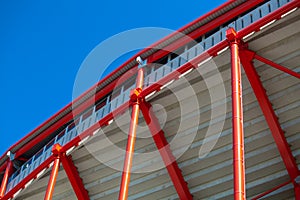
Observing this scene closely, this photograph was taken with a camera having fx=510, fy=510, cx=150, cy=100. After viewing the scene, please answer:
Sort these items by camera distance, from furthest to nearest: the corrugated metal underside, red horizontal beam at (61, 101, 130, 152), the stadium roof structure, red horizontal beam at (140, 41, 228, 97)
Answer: red horizontal beam at (61, 101, 130, 152) → the corrugated metal underside → the stadium roof structure → red horizontal beam at (140, 41, 228, 97)

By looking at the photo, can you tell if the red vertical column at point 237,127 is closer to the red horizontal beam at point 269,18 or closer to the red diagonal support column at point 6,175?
the red horizontal beam at point 269,18

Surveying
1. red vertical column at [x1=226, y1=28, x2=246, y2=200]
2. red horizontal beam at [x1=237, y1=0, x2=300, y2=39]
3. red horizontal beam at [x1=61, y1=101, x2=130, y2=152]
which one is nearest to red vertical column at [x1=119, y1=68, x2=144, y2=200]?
red horizontal beam at [x1=61, y1=101, x2=130, y2=152]

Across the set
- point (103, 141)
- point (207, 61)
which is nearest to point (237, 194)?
point (207, 61)

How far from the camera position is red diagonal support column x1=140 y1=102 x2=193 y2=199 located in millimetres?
17250

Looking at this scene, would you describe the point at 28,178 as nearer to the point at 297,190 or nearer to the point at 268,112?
the point at 268,112

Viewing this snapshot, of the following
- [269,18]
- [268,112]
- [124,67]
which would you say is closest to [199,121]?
[268,112]

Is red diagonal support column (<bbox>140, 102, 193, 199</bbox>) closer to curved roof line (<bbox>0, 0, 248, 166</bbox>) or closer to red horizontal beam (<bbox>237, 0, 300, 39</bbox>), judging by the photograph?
curved roof line (<bbox>0, 0, 248, 166</bbox>)

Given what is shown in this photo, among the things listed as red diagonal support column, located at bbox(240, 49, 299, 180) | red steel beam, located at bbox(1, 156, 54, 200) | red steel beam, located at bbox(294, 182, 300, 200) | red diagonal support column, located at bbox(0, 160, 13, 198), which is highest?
red diagonal support column, located at bbox(0, 160, 13, 198)

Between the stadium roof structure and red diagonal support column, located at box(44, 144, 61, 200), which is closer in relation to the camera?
the stadium roof structure

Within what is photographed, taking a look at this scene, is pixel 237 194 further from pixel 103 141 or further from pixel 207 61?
pixel 103 141

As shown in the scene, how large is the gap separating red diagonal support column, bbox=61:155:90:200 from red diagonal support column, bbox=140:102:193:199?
3583 millimetres

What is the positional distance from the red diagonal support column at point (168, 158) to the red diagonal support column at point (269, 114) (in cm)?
357

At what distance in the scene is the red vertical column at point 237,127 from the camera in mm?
10656

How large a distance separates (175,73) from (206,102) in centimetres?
163
